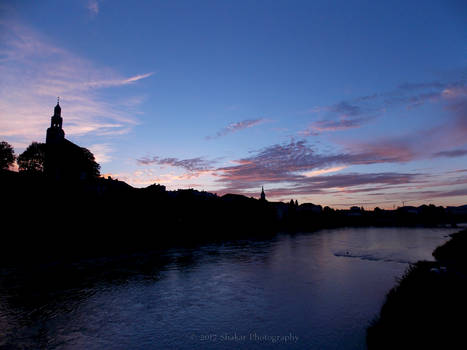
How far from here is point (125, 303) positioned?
2420cm

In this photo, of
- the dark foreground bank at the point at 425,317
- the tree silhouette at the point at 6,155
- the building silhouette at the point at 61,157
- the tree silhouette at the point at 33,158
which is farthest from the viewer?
the building silhouette at the point at 61,157

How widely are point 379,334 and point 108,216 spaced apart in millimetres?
74156

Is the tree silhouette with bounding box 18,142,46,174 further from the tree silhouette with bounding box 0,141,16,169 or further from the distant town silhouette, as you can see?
the tree silhouette with bounding box 0,141,16,169

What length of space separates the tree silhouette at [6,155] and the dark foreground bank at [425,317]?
93.1 m

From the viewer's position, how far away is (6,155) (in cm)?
7838

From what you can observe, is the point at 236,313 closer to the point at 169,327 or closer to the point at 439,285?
the point at 169,327

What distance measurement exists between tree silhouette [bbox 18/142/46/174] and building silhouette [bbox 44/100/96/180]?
155 cm

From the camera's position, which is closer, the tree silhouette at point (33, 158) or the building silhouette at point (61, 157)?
the tree silhouette at point (33, 158)

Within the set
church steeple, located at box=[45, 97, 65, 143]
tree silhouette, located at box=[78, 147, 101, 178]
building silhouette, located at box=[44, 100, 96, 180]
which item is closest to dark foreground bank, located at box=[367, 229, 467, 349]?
building silhouette, located at box=[44, 100, 96, 180]

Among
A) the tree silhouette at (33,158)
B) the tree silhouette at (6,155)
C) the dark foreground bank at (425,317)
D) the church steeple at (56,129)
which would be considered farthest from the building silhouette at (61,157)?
the dark foreground bank at (425,317)

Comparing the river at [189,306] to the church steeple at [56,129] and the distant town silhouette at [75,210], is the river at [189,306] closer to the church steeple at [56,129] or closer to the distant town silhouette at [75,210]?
the distant town silhouette at [75,210]

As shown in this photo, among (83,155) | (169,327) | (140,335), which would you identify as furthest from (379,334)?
(83,155)

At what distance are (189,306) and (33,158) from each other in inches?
3472

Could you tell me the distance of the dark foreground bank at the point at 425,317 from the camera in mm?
12656
